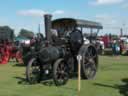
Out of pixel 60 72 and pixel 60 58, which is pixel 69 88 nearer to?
pixel 60 72

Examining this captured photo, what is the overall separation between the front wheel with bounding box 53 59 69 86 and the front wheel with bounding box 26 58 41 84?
100cm

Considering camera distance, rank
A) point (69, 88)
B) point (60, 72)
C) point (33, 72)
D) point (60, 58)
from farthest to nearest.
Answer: point (33, 72) → point (60, 58) → point (60, 72) → point (69, 88)

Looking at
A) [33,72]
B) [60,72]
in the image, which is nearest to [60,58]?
[60,72]

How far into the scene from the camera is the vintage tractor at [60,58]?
499 inches

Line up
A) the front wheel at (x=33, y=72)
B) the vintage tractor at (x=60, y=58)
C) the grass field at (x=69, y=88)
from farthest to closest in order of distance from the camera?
1. the front wheel at (x=33, y=72)
2. the vintage tractor at (x=60, y=58)
3. the grass field at (x=69, y=88)

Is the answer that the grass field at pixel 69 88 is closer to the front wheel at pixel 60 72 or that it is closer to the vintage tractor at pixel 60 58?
the front wheel at pixel 60 72

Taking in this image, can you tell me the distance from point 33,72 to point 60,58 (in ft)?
3.49

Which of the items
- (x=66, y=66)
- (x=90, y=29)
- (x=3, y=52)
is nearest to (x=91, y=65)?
(x=66, y=66)

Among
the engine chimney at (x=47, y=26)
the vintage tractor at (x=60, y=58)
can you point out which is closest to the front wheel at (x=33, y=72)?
the vintage tractor at (x=60, y=58)

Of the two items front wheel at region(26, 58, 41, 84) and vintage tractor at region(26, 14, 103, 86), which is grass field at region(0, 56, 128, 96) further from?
vintage tractor at region(26, 14, 103, 86)

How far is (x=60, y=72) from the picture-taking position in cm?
1242

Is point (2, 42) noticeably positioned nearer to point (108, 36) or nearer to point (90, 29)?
point (90, 29)

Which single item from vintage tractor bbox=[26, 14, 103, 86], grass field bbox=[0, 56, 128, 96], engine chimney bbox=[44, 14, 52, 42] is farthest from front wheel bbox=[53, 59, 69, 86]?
engine chimney bbox=[44, 14, 52, 42]

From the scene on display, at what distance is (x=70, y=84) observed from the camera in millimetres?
12711
